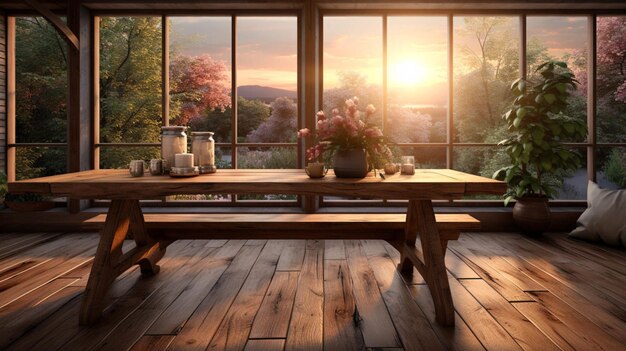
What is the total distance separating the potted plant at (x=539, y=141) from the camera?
360 cm

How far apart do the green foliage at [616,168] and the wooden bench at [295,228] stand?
2.91 m

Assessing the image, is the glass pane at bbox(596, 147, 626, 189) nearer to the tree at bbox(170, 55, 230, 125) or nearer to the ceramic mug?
the ceramic mug

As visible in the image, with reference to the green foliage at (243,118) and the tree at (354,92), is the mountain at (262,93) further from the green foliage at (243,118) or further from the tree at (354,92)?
the tree at (354,92)

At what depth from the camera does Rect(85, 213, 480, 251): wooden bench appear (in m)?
2.36

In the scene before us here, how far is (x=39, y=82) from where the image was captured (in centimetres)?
447

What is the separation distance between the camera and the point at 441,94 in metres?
4.26

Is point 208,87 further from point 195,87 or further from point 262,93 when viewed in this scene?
point 262,93

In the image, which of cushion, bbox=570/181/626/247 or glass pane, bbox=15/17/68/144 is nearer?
cushion, bbox=570/181/626/247

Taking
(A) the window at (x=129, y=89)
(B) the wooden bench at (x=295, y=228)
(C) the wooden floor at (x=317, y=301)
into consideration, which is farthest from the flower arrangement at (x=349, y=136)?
(A) the window at (x=129, y=89)

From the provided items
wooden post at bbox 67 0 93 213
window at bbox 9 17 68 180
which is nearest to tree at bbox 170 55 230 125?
wooden post at bbox 67 0 93 213

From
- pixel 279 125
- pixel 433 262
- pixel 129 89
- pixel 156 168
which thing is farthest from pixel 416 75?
pixel 129 89

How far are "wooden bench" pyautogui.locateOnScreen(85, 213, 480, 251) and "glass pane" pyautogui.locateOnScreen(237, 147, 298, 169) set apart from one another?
1.90 m

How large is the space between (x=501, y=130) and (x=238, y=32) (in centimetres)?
305

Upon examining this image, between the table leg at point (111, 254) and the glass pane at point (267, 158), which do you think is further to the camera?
the glass pane at point (267, 158)
